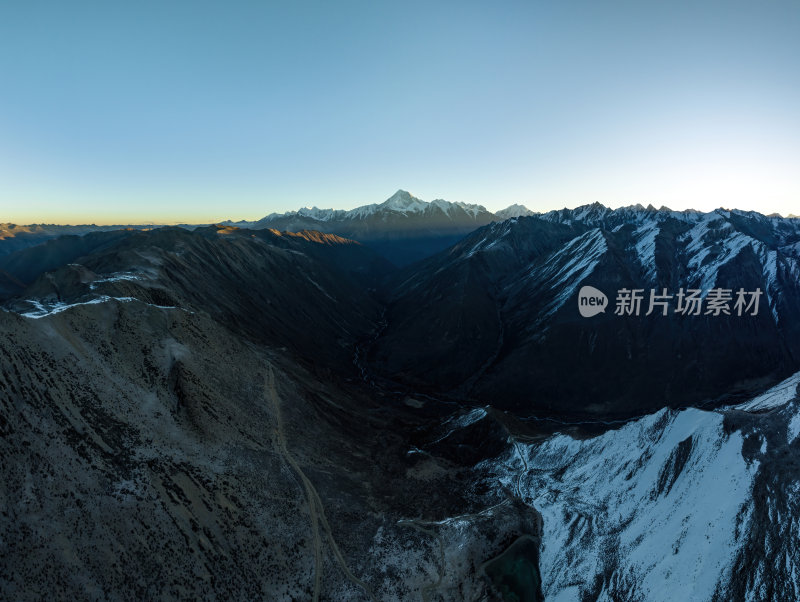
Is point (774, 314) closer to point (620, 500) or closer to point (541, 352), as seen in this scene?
point (541, 352)

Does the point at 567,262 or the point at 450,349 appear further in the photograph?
the point at 567,262

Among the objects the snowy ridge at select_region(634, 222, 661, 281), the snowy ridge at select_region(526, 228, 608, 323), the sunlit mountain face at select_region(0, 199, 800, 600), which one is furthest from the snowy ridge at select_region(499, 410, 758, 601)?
the snowy ridge at select_region(634, 222, 661, 281)

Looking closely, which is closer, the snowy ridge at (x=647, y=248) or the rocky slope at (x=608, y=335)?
the rocky slope at (x=608, y=335)

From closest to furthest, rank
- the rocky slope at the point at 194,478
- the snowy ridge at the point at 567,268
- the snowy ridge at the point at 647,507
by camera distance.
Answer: the rocky slope at the point at 194,478 → the snowy ridge at the point at 647,507 → the snowy ridge at the point at 567,268

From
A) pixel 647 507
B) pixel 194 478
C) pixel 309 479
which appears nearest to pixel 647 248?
pixel 647 507

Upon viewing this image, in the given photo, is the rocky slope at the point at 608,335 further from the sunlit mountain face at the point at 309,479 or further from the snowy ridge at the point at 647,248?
the sunlit mountain face at the point at 309,479

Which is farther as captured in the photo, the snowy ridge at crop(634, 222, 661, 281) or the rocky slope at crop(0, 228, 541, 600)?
the snowy ridge at crop(634, 222, 661, 281)

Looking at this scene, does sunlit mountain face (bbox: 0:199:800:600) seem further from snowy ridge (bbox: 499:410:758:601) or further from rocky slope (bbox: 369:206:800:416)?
rocky slope (bbox: 369:206:800:416)

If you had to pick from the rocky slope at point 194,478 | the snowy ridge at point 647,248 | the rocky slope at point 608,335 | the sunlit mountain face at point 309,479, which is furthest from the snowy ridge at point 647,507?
the snowy ridge at point 647,248

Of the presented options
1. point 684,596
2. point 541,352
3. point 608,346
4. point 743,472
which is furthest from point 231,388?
point 608,346

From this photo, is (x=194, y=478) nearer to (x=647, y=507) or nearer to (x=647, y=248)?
(x=647, y=507)

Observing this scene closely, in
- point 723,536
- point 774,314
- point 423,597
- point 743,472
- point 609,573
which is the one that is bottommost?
point 423,597
